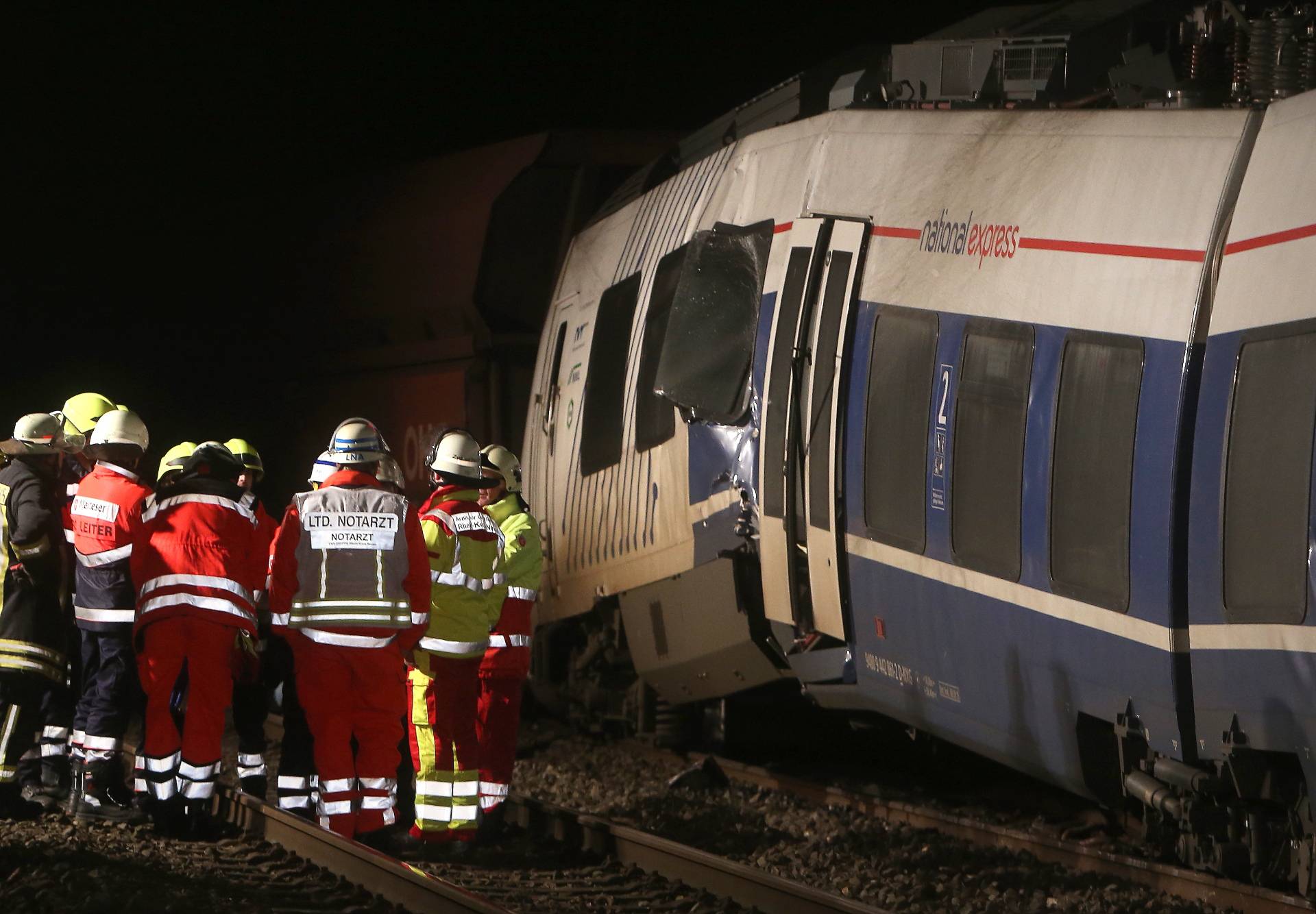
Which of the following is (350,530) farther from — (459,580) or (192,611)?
(192,611)

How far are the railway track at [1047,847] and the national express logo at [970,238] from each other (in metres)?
2.42

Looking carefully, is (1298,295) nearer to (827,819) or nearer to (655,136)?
(827,819)

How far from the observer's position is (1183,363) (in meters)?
5.88

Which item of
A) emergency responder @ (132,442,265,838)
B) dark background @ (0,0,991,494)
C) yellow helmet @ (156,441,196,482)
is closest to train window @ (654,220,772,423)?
emergency responder @ (132,442,265,838)

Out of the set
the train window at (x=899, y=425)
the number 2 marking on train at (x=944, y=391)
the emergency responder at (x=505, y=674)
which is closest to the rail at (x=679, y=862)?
the emergency responder at (x=505, y=674)

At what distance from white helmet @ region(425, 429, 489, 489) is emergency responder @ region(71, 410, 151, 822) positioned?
140 cm

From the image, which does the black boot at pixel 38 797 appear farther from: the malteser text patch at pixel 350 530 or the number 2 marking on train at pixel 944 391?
the number 2 marking on train at pixel 944 391

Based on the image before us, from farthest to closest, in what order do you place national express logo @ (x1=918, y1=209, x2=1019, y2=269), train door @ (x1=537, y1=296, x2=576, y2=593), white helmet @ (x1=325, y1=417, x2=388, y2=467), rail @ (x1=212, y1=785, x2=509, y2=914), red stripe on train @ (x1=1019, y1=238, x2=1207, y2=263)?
train door @ (x1=537, y1=296, x2=576, y2=593), white helmet @ (x1=325, y1=417, x2=388, y2=467), national express logo @ (x1=918, y1=209, x2=1019, y2=269), rail @ (x1=212, y1=785, x2=509, y2=914), red stripe on train @ (x1=1019, y1=238, x2=1207, y2=263)

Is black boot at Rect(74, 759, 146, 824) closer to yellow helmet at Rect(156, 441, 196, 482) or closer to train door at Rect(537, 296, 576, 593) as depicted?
yellow helmet at Rect(156, 441, 196, 482)

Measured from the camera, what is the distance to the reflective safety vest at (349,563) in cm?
759

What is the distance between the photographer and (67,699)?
905 centimetres

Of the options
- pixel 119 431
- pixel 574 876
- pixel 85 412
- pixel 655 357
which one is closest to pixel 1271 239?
pixel 574 876

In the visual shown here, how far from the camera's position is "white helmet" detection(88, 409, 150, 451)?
8445 mm

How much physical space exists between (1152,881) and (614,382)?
4.82 m
